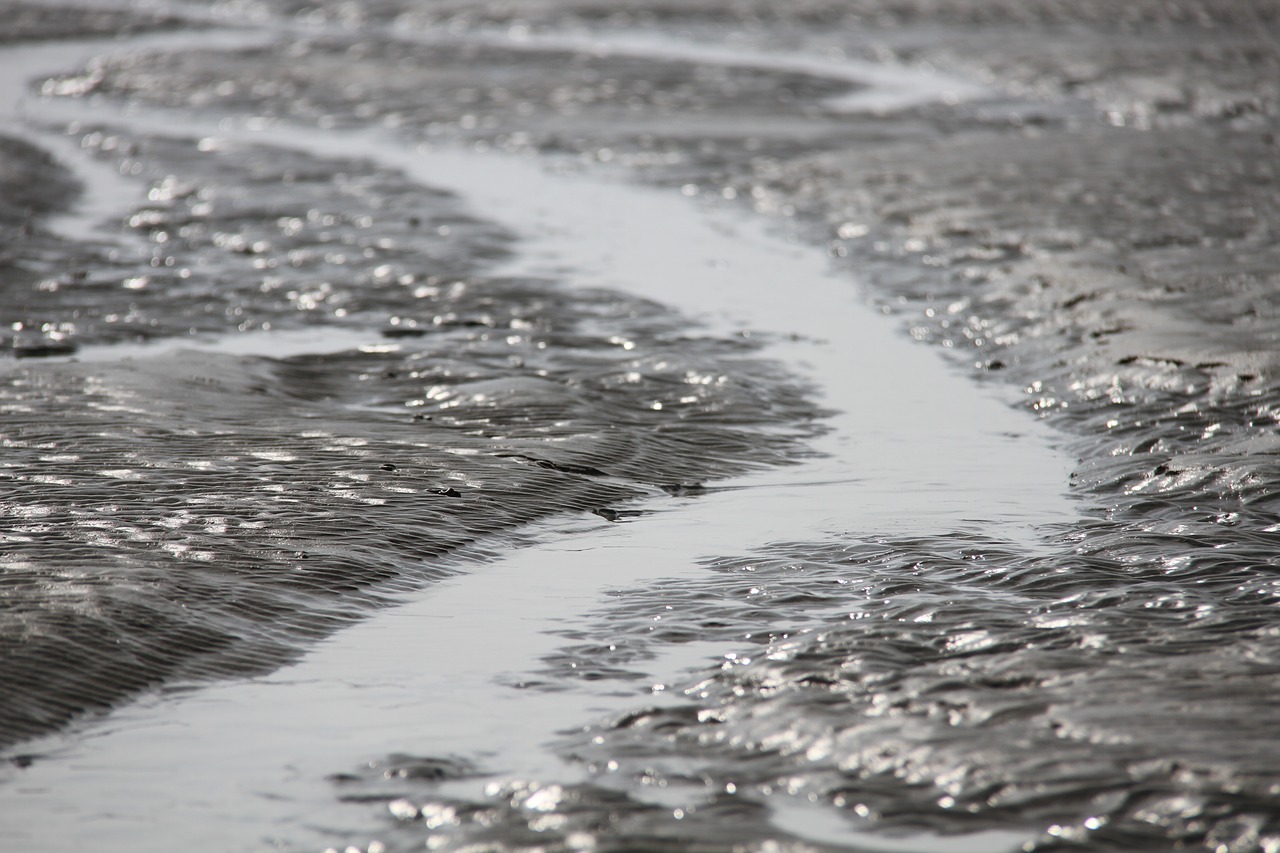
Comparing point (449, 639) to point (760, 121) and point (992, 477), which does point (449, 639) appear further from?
point (760, 121)

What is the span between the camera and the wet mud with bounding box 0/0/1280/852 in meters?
3.00

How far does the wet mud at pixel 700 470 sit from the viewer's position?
2998mm

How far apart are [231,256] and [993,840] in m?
7.09

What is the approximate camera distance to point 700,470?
516 cm

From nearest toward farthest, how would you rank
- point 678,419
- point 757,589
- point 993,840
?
point 993,840 < point 757,589 < point 678,419

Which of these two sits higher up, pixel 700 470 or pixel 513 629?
pixel 700 470

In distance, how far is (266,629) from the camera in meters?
3.80

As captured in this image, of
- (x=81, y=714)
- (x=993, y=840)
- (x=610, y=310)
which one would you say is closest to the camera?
(x=993, y=840)

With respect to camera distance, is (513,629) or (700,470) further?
(700,470)

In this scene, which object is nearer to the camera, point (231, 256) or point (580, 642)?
point (580, 642)

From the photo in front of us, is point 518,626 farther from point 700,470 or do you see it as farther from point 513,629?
point 700,470

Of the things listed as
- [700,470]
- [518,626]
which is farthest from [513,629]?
[700,470]

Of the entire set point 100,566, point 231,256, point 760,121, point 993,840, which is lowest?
point 993,840

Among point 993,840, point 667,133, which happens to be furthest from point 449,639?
point 667,133
